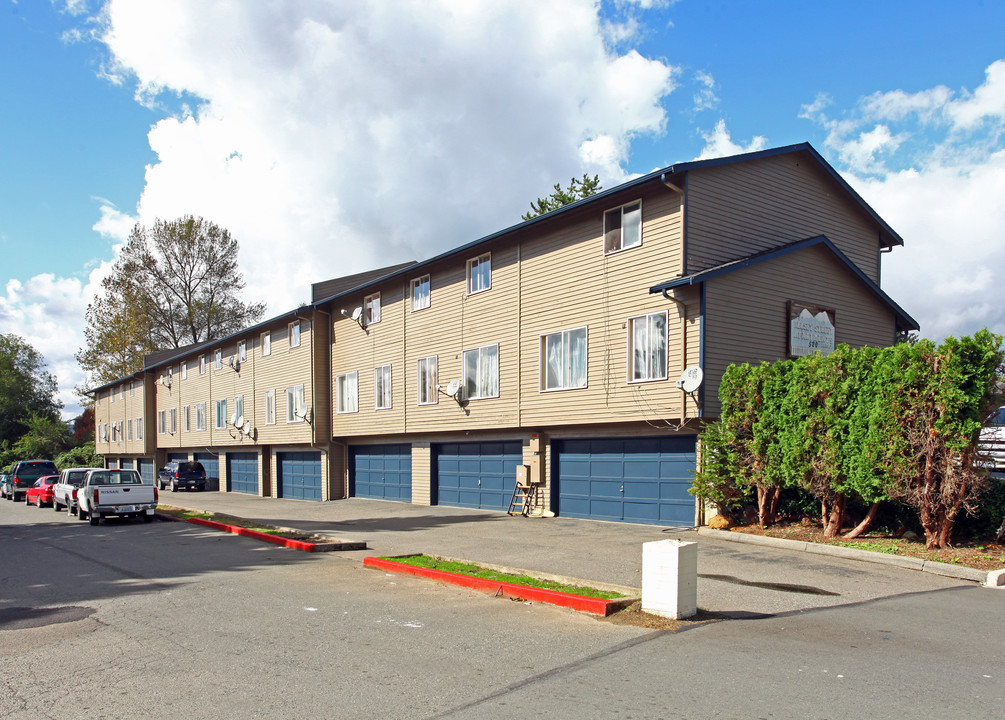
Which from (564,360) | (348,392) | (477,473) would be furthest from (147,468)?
(564,360)

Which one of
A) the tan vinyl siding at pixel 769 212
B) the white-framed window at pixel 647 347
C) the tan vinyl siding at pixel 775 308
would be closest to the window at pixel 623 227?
the tan vinyl siding at pixel 769 212

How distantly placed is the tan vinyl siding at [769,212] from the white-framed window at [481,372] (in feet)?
23.6

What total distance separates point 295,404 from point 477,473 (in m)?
12.2

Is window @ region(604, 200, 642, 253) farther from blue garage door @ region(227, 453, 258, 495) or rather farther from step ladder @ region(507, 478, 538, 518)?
blue garage door @ region(227, 453, 258, 495)

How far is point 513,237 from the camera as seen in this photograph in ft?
71.0

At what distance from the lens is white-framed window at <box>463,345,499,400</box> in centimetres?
2234

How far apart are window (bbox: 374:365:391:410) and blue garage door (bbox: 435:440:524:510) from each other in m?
2.95

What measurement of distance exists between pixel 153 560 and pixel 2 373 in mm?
81620

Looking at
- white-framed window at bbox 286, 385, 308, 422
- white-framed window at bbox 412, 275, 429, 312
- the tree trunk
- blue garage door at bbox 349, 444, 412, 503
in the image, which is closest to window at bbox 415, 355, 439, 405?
white-framed window at bbox 412, 275, 429, 312

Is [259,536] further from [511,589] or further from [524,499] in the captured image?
[511,589]

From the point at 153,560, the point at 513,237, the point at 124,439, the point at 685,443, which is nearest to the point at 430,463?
the point at 513,237

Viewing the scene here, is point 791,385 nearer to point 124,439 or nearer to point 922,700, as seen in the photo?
point 922,700

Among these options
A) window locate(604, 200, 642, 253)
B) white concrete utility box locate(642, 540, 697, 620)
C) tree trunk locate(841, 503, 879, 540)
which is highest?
window locate(604, 200, 642, 253)

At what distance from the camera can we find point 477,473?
2417 centimetres
